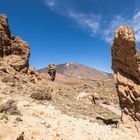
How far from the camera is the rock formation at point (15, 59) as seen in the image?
→ 27.9 meters

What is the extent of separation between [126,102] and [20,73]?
50.0 ft

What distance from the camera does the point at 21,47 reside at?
32.1 meters

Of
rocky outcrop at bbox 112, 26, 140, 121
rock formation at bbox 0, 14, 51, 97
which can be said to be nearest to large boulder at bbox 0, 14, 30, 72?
rock formation at bbox 0, 14, 51, 97

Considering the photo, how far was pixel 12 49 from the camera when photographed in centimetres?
3130

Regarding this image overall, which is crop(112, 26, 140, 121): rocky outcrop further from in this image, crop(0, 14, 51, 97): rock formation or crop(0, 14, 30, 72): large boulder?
crop(0, 14, 30, 72): large boulder

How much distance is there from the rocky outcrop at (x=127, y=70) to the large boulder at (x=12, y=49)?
1433cm

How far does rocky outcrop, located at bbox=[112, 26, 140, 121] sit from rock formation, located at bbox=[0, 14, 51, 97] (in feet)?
34.9

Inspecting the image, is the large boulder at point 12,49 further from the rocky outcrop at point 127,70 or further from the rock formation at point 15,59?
the rocky outcrop at point 127,70

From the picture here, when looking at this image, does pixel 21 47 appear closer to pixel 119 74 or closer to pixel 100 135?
pixel 119 74

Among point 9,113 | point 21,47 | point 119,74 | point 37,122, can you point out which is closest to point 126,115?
point 119,74

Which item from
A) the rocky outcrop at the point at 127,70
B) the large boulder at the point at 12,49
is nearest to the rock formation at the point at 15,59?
the large boulder at the point at 12,49

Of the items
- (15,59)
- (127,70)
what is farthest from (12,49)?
(127,70)

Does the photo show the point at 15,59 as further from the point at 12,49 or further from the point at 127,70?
the point at 127,70

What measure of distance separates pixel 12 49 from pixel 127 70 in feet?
55.7
